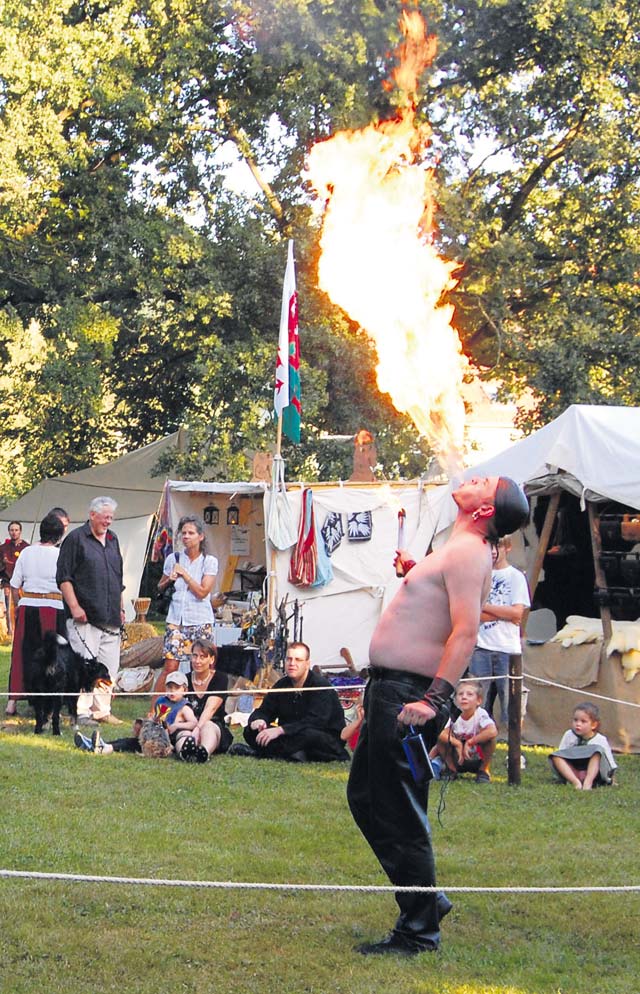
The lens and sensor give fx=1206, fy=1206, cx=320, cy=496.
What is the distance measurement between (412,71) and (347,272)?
Result: 219 inches

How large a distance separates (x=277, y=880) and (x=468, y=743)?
3070 millimetres

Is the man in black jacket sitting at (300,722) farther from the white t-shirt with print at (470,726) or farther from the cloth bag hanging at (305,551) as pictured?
the cloth bag hanging at (305,551)

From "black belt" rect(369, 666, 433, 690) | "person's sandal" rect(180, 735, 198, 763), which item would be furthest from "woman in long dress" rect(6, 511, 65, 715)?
"black belt" rect(369, 666, 433, 690)

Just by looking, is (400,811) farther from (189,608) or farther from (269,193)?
(269,193)

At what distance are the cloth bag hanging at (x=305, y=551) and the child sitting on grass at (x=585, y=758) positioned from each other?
5.33 meters

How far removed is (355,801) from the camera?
477 cm

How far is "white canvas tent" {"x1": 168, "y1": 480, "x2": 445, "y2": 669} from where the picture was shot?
44.0 ft

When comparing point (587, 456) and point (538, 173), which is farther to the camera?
point (538, 173)

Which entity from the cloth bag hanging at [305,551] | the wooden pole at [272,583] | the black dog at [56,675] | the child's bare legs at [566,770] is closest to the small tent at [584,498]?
the child's bare legs at [566,770]

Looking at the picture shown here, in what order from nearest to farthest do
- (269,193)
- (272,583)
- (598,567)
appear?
(598,567), (272,583), (269,193)

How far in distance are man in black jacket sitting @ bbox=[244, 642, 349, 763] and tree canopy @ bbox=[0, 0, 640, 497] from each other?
965 centimetres

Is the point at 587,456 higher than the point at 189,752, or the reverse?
the point at 587,456

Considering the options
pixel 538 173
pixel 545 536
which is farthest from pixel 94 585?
pixel 538 173

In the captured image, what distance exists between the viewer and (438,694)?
4363 millimetres
